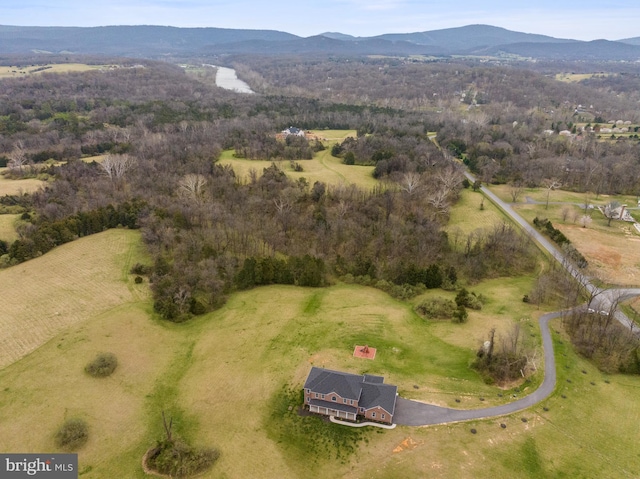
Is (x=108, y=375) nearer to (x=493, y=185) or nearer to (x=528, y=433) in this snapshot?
(x=528, y=433)

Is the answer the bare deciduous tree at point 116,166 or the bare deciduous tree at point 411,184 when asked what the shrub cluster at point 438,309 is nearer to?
the bare deciduous tree at point 411,184

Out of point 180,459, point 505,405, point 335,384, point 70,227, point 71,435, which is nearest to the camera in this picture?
point 180,459

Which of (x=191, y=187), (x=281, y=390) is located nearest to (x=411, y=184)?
(x=191, y=187)

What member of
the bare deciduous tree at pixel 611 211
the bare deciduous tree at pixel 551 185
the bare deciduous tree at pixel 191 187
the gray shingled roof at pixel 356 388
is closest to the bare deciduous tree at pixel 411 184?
the bare deciduous tree at pixel 551 185

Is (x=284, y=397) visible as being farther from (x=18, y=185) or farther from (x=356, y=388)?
(x=18, y=185)

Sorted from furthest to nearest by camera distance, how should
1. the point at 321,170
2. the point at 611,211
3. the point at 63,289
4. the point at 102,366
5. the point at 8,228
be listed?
1. the point at 321,170
2. the point at 611,211
3. the point at 8,228
4. the point at 63,289
5. the point at 102,366

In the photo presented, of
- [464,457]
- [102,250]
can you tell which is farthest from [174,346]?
[464,457]
